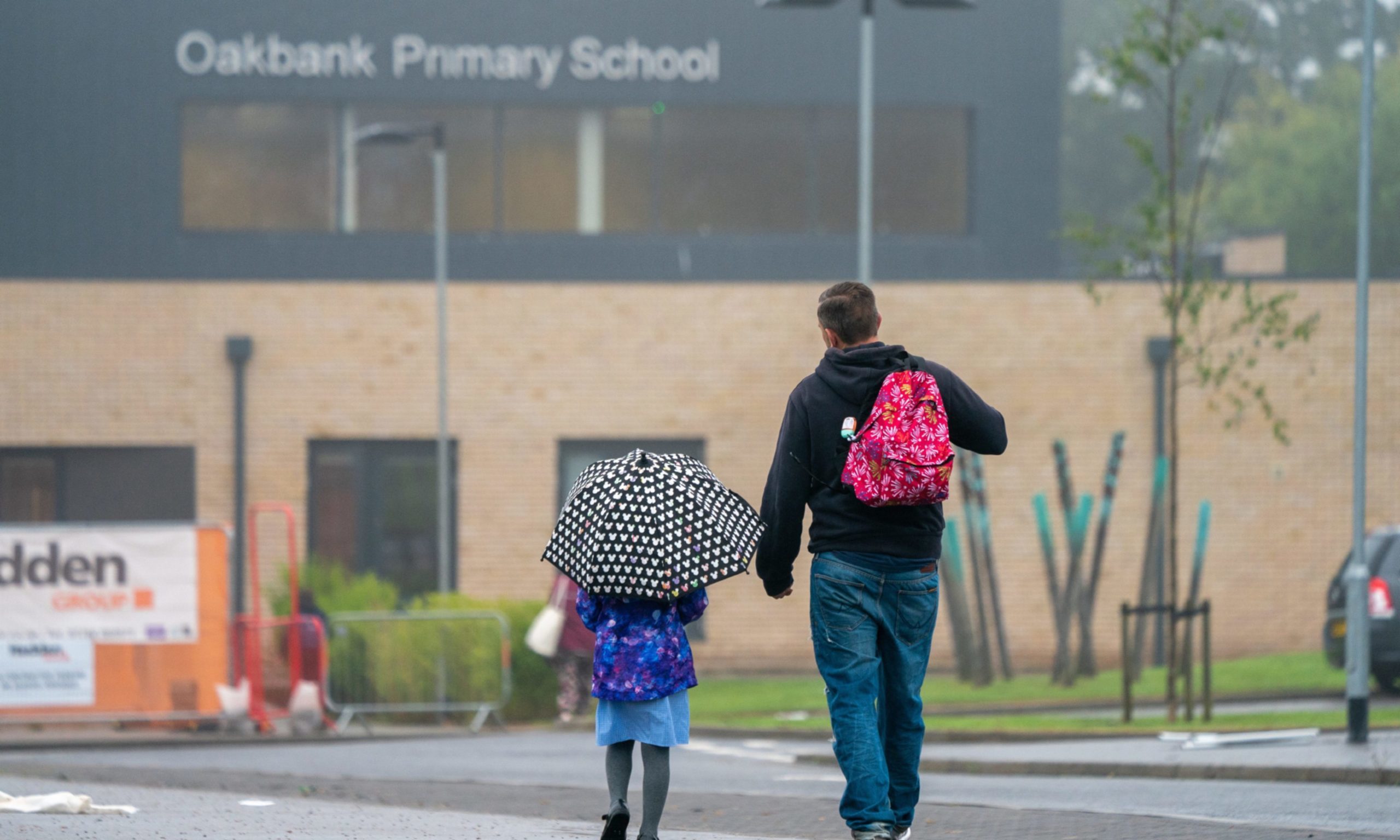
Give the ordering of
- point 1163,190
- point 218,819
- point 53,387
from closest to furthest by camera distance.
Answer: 1. point 218,819
2. point 1163,190
3. point 53,387

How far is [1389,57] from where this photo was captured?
55688 mm

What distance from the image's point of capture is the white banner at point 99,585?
15844 millimetres

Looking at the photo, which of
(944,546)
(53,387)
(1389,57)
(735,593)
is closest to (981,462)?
(944,546)

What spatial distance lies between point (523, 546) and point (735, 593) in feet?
8.19

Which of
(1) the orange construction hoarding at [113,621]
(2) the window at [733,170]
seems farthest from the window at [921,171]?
(1) the orange construction hoarding at [113,621]

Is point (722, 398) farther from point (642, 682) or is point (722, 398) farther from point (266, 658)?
point (642, 682)

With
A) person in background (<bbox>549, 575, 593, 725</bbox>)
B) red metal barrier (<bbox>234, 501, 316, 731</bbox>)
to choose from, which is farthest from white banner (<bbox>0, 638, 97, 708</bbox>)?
person in background (<bbox>549, 575, 593, 725</bbox>)

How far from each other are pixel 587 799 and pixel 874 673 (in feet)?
12.1

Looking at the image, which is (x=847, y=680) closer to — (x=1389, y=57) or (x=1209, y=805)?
(x=1209, y=805)

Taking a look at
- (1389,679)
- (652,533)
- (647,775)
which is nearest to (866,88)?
(1389,679)

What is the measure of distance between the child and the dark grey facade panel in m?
15.9

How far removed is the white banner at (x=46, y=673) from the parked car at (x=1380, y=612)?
34.6 feet

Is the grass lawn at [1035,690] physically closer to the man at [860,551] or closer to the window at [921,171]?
the window at [921,171]

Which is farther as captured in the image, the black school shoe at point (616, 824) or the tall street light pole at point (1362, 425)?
the tall street light pole at point (1362, 425)
